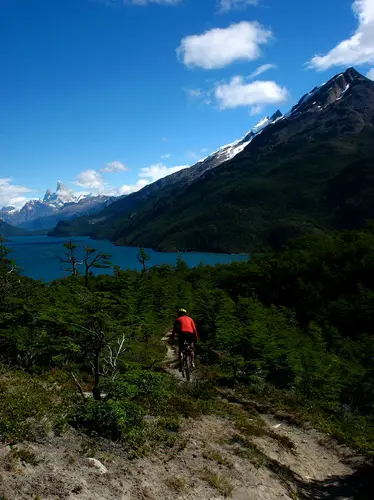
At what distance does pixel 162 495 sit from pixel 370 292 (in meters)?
25.6

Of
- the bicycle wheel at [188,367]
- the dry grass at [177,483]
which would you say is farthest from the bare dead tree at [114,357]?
the bicycle wheel at [188,367]

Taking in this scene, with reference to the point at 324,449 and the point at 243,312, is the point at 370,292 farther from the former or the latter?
the point at 324,449

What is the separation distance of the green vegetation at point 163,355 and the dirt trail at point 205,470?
1.14ft

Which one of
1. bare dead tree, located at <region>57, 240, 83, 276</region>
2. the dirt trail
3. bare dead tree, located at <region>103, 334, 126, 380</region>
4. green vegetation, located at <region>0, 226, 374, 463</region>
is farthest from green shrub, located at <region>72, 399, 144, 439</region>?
bare dead tree, located at <region>57, 240, 83, 276</region>

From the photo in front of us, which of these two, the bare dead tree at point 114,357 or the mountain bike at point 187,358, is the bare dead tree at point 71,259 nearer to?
the mountain bike at point 187,358

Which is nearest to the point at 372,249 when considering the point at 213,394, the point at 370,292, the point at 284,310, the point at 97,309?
the point at 370,292

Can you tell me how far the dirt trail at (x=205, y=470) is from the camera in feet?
22.8

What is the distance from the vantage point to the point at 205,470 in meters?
8.73

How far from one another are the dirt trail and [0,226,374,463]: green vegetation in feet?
1.14

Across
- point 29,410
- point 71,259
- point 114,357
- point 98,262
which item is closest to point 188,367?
point 114,357

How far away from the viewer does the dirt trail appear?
6937mm

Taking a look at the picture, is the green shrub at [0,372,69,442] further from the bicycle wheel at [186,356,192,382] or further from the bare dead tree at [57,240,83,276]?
the bare dead tree at [57,240,83,276]

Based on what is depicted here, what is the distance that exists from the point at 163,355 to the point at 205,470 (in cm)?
1185

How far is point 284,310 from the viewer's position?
3108 cm
